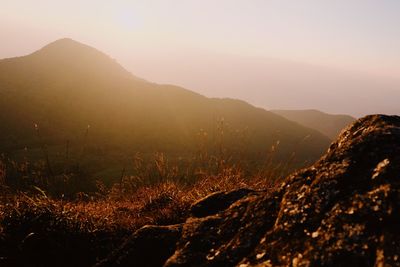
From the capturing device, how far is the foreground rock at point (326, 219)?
237cm

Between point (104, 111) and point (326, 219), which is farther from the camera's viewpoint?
point (104, 111)

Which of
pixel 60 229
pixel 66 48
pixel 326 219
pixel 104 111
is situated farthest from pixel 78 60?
pixel 326 219

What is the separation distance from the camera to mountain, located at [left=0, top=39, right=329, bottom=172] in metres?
44.0

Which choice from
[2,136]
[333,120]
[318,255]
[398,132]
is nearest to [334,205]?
[318,255]

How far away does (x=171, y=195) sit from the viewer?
20.5ft

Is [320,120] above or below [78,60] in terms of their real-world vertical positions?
below

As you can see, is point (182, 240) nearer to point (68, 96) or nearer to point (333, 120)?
point (68, 96)

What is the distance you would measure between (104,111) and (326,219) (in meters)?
50.3

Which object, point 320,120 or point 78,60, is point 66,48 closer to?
point 78,60

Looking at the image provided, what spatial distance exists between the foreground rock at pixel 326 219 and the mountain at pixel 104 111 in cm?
3416

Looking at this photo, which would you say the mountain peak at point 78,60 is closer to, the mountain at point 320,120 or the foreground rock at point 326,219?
the mountain at point 320,120

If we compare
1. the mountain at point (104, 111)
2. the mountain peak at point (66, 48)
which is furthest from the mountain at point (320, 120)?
the mountain peak at point (66, 48)

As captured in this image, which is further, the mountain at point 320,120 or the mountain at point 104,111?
the mountain at point 320,120

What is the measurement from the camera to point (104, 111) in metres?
50.9
